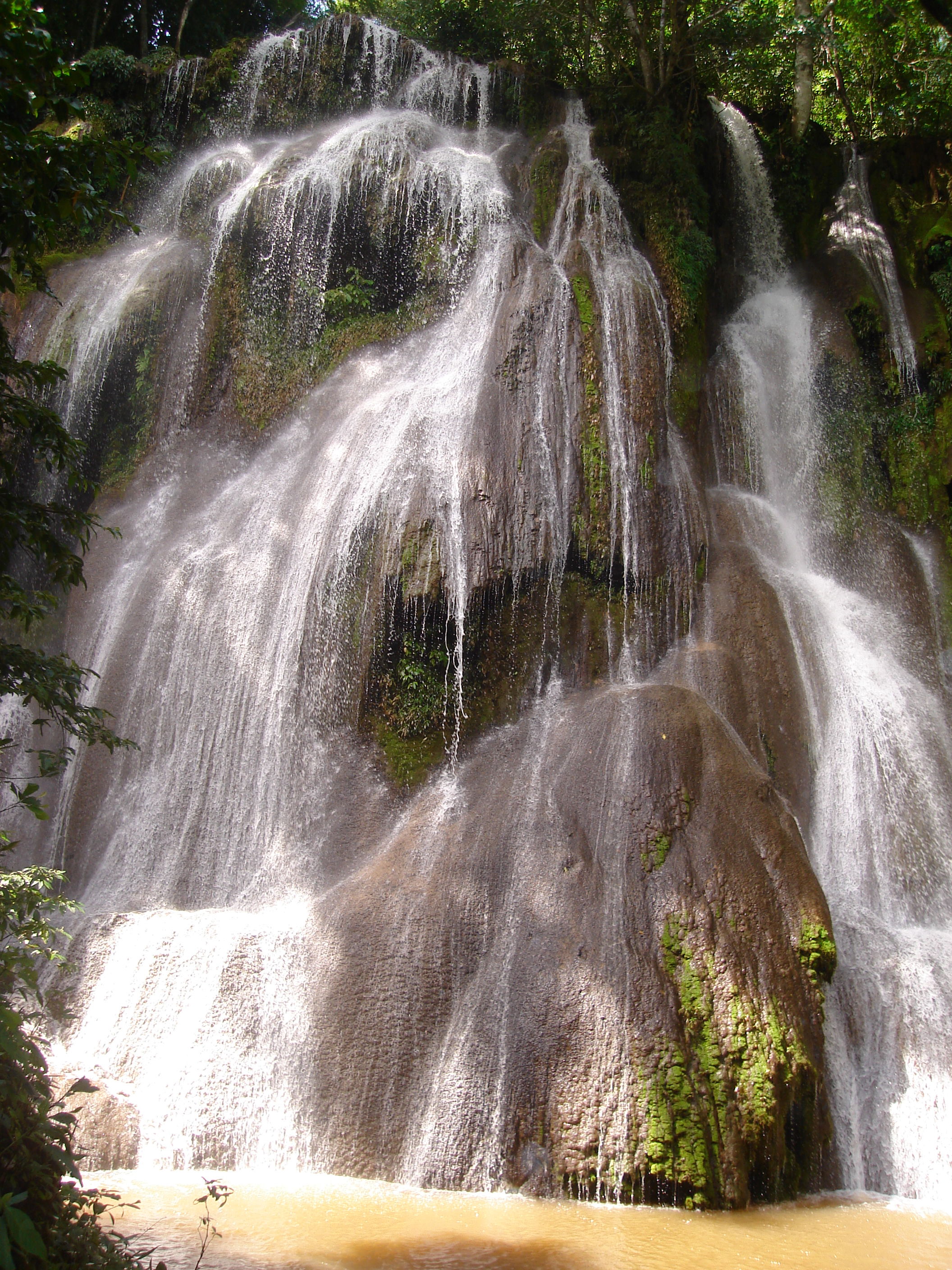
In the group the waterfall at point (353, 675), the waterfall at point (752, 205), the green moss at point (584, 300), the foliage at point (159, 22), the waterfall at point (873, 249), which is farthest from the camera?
the foliage at point (159, 22)

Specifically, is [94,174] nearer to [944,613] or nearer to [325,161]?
[944,613]

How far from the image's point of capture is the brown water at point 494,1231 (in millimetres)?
4945

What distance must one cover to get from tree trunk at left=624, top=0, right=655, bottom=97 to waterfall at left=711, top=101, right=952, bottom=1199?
9.83 feet

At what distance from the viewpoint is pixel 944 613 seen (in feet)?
38.8

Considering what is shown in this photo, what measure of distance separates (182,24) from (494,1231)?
23.6 metres

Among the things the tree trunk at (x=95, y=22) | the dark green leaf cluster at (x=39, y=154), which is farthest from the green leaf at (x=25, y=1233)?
the tree trunk at (x=95, y=22)

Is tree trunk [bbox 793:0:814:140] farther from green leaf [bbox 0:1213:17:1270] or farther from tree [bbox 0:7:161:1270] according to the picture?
green leaf [bbox 0:1213:17:1270]

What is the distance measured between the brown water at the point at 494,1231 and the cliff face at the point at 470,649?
30cm

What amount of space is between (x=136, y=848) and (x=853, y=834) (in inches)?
298

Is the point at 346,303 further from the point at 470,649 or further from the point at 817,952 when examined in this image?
the point at 817,952

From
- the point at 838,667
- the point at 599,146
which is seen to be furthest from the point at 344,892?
the point at 599,146

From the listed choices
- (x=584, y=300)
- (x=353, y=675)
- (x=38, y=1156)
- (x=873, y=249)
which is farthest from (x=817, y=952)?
(x=873, y=249)

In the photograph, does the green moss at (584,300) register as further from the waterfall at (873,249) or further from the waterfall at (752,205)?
the waterfall at (752,205)

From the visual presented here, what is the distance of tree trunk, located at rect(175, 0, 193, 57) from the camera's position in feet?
65.9
